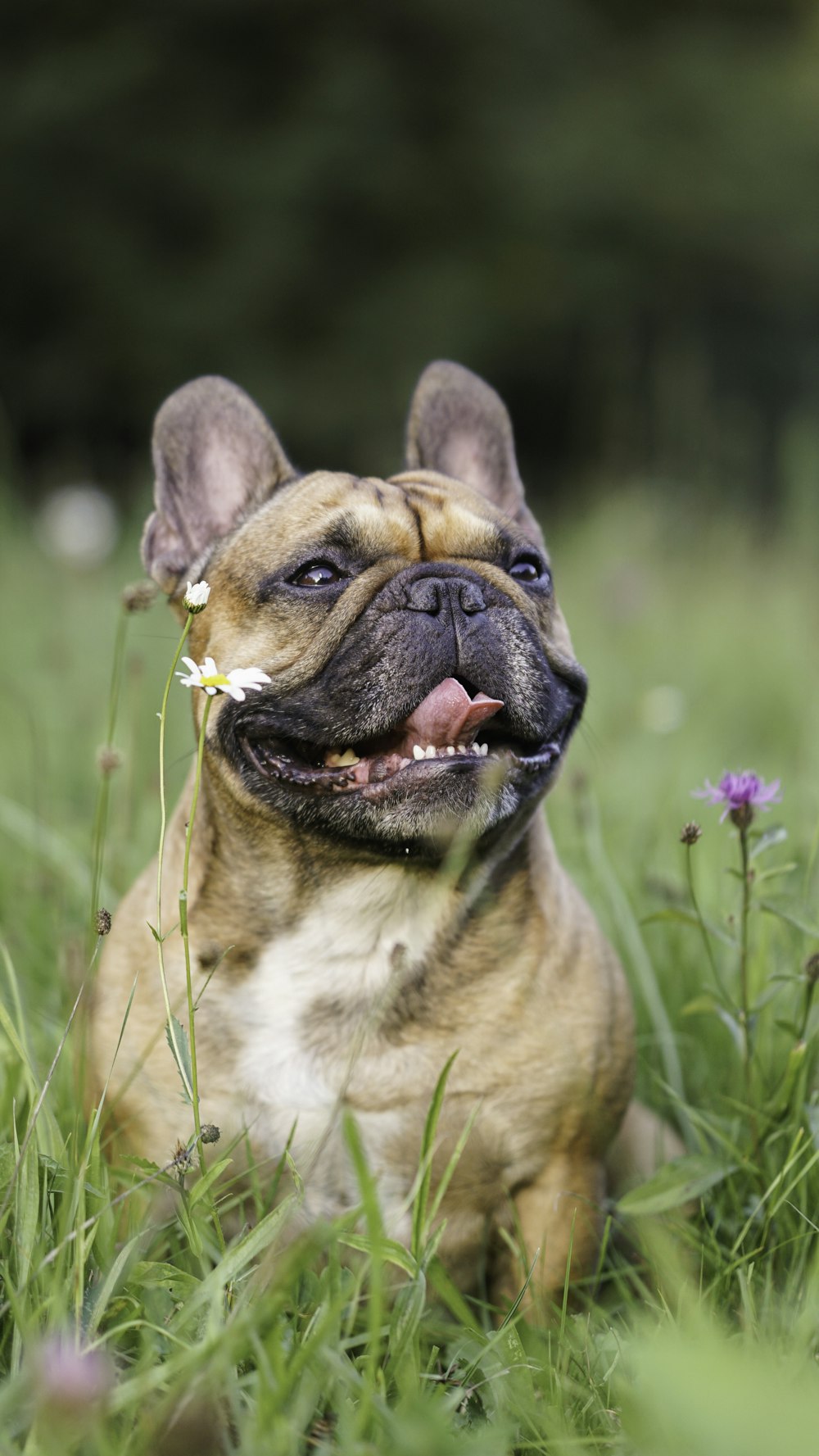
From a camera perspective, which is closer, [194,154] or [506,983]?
[506,983]

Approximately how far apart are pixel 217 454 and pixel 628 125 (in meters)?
9.42

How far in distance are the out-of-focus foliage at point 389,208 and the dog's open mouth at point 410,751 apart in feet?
23.1

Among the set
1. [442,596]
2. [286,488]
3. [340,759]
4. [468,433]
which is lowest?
[340,759]

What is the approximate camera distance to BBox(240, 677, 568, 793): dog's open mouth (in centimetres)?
246

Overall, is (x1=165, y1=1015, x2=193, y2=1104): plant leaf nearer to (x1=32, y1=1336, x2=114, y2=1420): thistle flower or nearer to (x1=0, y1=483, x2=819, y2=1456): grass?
(x1=0, y1=483, x2=819, y2=1456): grass

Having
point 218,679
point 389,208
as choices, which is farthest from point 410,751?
point 389,208

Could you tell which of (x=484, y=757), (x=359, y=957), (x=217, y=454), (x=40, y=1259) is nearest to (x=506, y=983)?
(x=359, y=957)

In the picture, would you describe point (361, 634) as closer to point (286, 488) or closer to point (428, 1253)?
point (286, 488)

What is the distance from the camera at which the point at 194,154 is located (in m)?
10.2

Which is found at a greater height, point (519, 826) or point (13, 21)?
point (13, 21)

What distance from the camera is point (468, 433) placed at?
11.7ft

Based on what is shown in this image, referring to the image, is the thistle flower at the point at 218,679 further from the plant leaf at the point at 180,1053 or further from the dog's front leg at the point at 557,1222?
the dog's front leg at the point at 557,1222

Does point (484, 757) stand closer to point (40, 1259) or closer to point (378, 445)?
point (40, 1259)

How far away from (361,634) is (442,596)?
0.17m
